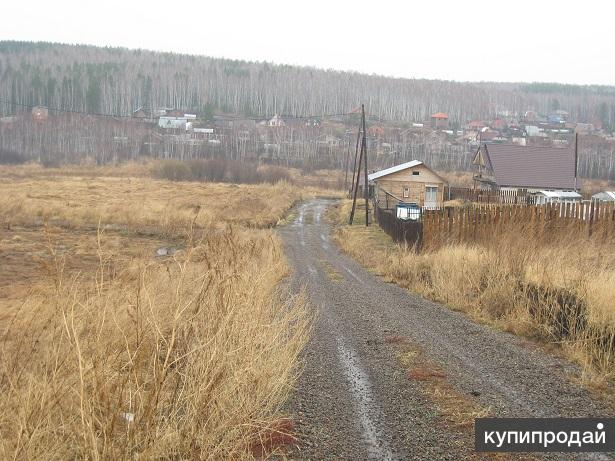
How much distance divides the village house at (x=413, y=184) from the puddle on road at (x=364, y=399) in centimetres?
3804

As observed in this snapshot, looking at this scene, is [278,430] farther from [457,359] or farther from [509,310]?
[509,310]

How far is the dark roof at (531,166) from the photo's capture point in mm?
46500

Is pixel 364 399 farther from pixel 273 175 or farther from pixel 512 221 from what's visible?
pixel 273 175

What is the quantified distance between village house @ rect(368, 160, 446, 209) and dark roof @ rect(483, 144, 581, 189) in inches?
235

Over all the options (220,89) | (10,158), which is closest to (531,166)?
(10,158)

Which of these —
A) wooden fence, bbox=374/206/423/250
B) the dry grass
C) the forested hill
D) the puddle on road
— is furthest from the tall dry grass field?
the forested hill

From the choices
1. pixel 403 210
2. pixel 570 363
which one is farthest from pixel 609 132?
pixel 570 363

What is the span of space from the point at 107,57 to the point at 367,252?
601 ft

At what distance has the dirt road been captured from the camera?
4090 millimetres

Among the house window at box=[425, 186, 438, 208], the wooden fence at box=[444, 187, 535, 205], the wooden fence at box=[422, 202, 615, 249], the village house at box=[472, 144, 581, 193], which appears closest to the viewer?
the wooden fence at box=[422, 202, 615, 249]

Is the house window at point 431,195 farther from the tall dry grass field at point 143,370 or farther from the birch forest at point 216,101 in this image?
the birch forest at point 216,101

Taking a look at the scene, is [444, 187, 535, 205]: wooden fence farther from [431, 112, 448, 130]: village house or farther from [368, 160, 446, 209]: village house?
[431, 112, 448, 130]: village house

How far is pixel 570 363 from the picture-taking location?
6.18 m

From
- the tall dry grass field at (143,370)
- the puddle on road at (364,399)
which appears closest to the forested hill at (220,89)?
the puddle on road at (364,399)
